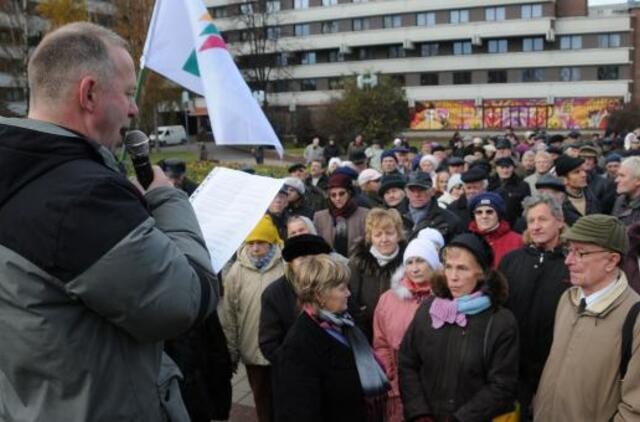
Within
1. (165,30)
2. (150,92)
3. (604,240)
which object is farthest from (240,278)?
(150,92)

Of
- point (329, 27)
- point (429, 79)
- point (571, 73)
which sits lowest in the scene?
point (571, 73)

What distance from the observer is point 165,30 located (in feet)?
12.8

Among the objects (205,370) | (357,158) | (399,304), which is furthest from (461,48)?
(205,370)

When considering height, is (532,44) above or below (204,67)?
above

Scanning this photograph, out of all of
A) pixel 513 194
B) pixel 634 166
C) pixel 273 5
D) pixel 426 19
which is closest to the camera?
pixel 634 166

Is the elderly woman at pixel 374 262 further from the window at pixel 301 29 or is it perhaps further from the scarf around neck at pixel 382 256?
the window at pixel 301 29

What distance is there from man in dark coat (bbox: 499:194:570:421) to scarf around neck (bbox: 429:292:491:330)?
931mm

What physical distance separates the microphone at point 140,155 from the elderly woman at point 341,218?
4696mm

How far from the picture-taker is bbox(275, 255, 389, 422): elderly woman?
3027 mm

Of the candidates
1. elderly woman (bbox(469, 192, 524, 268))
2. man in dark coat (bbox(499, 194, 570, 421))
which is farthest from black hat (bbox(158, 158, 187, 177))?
man in dark coat (bbox(499, 194, 570, 421))

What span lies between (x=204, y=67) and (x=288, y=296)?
160 centimetres

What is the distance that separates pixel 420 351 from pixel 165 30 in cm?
255

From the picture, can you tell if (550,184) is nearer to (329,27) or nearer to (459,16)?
(459,16)

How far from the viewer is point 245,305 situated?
4727mm
